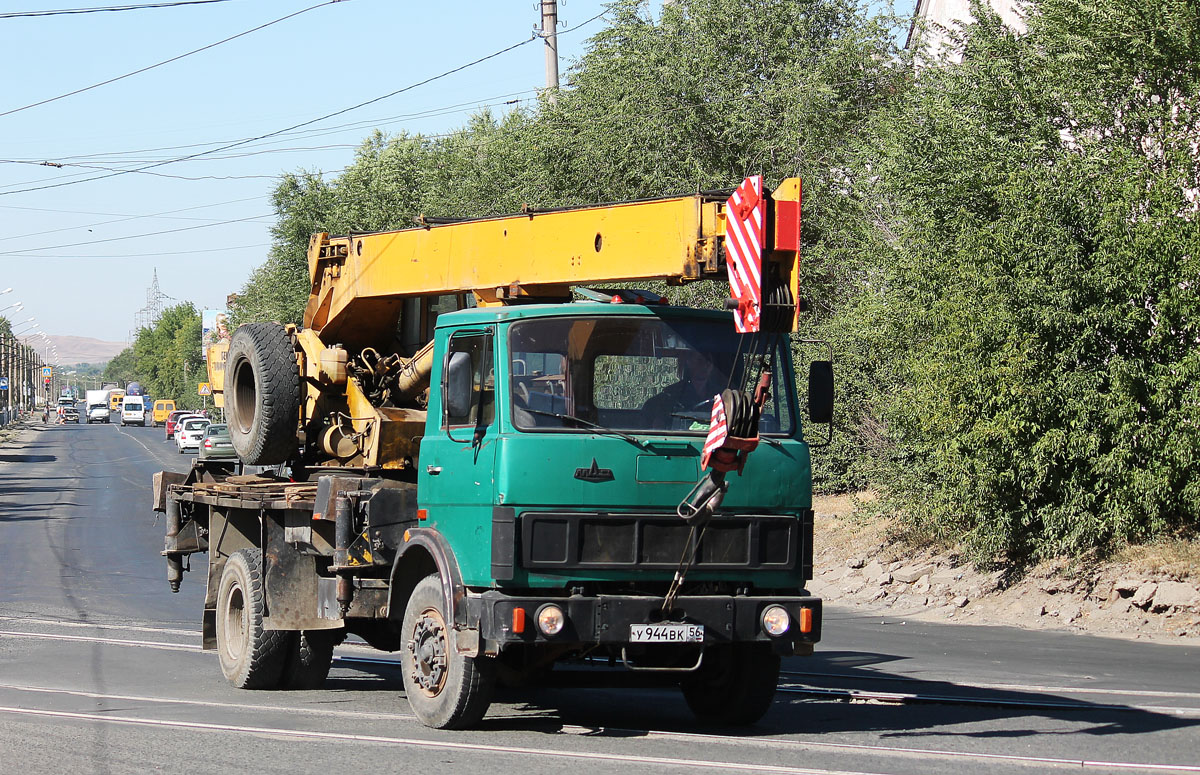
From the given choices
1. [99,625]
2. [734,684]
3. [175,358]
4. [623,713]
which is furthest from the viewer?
[175,358]

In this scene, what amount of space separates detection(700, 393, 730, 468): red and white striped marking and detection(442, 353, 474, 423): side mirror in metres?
1.46

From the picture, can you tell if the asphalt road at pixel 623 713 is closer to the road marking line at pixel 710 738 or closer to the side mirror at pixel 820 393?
the road marking line at pixel 710 738

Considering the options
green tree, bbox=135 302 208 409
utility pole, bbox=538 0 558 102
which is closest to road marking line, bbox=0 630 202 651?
utility pole, bbox=538 0 558 102

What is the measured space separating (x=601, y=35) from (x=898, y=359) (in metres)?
13.1

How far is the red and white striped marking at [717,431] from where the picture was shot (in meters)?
7.81

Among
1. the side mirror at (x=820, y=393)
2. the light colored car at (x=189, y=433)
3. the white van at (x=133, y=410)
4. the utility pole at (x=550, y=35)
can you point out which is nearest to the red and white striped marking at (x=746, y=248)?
the side mirror at (x=820, y=393)

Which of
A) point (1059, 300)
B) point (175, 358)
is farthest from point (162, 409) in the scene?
point (1059, 300)

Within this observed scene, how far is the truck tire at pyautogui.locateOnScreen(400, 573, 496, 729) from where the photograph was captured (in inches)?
328

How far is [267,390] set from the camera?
11.4m

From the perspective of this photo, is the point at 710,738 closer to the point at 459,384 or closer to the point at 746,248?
the point at 459,384

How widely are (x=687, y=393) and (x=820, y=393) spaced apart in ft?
2.84

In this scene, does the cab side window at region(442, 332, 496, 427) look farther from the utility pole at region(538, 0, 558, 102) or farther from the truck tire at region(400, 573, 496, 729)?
the utility pole at region(538, 0, 558, 102)

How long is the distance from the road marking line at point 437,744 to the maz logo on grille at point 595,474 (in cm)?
149

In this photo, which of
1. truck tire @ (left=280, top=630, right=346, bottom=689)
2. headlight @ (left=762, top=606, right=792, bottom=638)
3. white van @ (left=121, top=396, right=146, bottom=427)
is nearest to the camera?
headlight @ (left=762, top=606, right=792, bottom=638)
